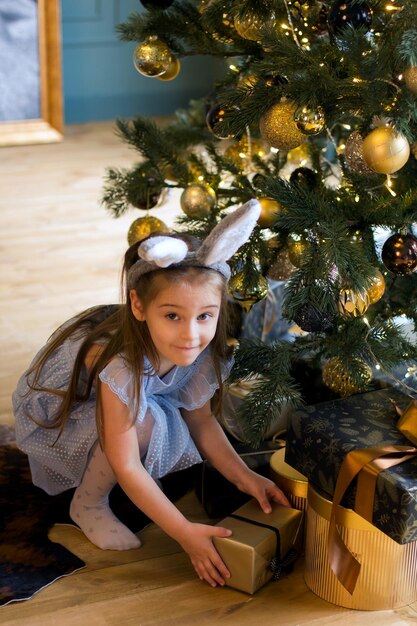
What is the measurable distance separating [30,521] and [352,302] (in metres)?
0.66

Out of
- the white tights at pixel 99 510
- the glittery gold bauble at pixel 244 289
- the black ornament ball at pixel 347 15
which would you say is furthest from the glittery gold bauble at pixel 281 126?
the white tights at pixel 99 510

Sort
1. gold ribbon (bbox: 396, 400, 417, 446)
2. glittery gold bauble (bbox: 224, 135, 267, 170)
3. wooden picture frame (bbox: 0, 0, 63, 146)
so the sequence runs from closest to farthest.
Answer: gold ribbon (bbox: 396, 400, 417, 446) < glittery gold bauble (bbox: 224, 135, 267, 170) < wooden picture frame (bbox: 0, 0, 63, 146)

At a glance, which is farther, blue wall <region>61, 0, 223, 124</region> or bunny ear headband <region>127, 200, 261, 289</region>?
blue wall <region>61, 0, 223, 124</region>

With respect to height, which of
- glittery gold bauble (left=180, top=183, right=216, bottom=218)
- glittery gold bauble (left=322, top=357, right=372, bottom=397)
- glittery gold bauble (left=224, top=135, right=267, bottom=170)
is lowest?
glittery gold bauble (left=322, top=357, right=372, bottom=397)

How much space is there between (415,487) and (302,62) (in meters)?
0.66

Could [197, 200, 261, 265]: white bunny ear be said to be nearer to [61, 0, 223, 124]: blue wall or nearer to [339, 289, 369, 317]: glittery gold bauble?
[339, 289, 369, 317]: glittery gold bauble

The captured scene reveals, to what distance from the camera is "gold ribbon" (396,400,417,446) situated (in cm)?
145

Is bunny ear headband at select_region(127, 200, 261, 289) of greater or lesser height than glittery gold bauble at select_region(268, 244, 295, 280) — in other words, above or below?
above

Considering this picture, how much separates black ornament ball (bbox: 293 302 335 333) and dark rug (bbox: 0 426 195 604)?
0.42 meters

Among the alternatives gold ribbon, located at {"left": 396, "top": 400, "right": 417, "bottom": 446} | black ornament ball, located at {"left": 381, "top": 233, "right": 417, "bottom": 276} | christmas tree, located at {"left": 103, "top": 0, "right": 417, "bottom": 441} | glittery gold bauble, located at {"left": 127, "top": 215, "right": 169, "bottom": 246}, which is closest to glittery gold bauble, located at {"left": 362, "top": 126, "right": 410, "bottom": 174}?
christmas tree, located at {"left": 103, "top": 0, "right": 417, "bottom": 441}

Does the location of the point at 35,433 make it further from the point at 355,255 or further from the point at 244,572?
the point at 355,255

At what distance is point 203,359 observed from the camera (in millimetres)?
1659

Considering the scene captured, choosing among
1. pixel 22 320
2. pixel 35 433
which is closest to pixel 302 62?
pixel 35 433

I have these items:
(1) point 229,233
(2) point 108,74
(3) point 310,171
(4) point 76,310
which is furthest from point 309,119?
(2) point 108,74
